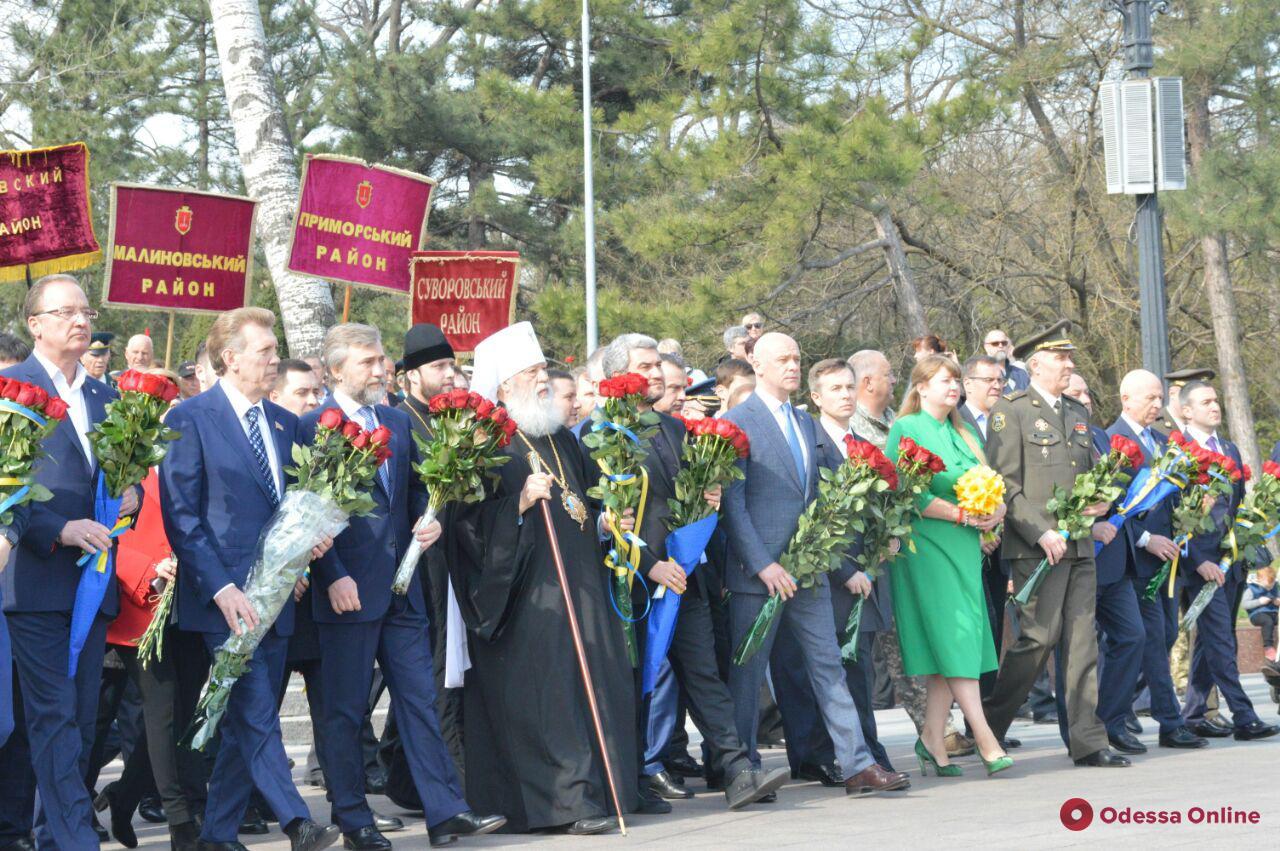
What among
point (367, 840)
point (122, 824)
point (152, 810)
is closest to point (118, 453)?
point (367, 840)

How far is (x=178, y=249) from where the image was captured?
1231 centimetres

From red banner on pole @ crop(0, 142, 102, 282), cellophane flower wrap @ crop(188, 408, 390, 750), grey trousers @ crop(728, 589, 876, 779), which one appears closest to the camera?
cellophane flower wrap @ crop(188, 408, 390, 750)

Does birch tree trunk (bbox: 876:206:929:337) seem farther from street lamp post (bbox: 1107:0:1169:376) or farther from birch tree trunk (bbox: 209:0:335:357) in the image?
birch tree trunk (bbox: 209:0:335:357)

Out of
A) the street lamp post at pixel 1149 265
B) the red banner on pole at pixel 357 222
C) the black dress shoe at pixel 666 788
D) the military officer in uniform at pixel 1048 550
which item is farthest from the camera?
the street lamp post at pixel 1149 265

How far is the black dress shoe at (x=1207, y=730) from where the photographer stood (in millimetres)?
10695

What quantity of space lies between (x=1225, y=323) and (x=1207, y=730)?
1358 cm

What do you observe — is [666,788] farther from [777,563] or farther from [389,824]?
[389,824]

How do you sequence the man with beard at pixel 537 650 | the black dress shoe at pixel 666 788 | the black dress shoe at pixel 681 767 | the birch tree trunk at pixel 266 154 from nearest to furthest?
the man with beard at pixel 537 650, the black dress shoe at pixel 666 788, the black dress shoe at pixel 681 767, the birch tree trunk at pixel 266 154

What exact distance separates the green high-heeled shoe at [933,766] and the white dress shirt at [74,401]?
181 inches

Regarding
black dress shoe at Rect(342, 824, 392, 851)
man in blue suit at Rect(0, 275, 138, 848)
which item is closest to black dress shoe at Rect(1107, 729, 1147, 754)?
black dress shoe at Rect(342, 824, 392, 851)

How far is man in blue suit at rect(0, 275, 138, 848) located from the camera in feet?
21.3

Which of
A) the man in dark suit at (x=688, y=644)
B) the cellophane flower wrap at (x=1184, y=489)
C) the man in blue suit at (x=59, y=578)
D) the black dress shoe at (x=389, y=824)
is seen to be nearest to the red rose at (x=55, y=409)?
the man in blue suit at (x=59, y=578)

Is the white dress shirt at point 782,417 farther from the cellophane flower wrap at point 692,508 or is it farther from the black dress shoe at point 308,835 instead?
the black dress shoe at point 308,835

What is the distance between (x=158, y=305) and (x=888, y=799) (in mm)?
6556
